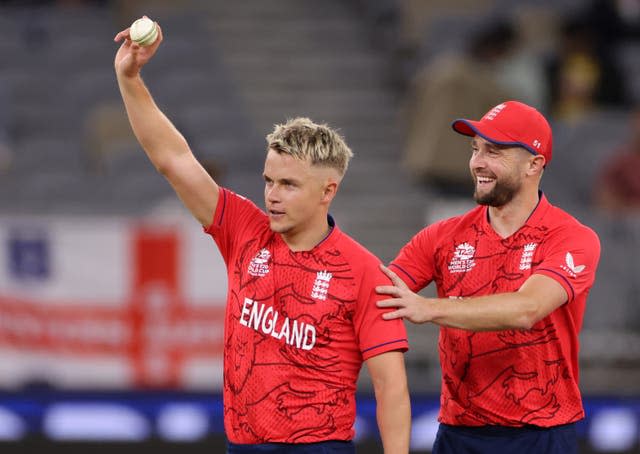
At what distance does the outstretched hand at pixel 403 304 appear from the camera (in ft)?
14.4

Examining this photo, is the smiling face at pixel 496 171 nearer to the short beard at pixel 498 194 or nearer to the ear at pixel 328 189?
the short beard at pixel 498 194

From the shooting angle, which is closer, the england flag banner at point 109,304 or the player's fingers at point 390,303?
the player's fingers at point 390,303

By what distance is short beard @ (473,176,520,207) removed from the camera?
4.65 m

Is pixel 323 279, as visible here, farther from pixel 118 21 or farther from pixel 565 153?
pixel 118 21

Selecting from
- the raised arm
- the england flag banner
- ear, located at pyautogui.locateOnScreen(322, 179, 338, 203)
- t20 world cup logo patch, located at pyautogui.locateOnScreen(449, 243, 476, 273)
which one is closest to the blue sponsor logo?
the england flag banner

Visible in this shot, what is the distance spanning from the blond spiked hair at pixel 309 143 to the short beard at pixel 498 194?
0.56 meters

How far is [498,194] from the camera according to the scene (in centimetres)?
466

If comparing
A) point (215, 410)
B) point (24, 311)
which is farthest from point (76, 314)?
point (215, 410)

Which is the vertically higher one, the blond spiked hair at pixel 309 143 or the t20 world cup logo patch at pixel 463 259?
the blond spiked hair at pixel 309 143

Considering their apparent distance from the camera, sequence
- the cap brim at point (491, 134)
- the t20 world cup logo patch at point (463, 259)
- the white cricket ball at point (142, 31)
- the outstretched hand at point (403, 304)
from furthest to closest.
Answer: the t20 world cup logo patch at point (463, 259) → the cap brim at point (491, 134) → the outstretched hand at point (403, 304) → the white cricket ball at point (142, 31)

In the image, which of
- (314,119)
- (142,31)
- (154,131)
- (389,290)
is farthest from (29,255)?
(389,290)

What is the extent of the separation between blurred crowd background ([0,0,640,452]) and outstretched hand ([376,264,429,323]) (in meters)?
3.58

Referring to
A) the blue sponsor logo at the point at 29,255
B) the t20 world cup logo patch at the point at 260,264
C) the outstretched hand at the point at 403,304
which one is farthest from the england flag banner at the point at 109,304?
the outstretched hand at the point at 403,304

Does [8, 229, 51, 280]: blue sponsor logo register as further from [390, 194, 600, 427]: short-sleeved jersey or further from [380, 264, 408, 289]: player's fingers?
[380, 264, 408, 289]: player's fingers
